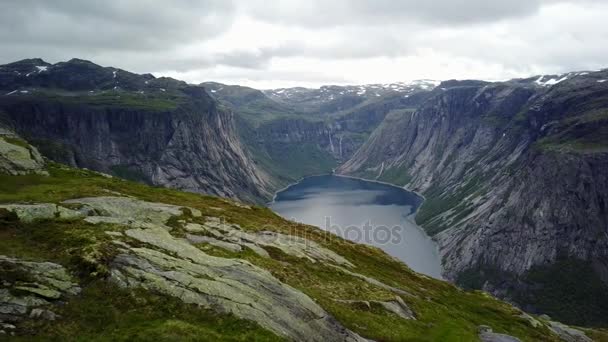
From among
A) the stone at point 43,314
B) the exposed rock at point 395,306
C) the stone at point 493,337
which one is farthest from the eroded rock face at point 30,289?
the stone at point 493,337

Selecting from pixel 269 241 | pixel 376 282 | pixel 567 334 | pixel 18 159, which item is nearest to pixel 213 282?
pixel 269 241

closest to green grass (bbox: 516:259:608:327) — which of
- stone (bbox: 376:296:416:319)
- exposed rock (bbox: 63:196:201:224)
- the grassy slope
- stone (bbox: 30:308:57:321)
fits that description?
the grassy slope

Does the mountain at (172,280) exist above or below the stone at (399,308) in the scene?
above

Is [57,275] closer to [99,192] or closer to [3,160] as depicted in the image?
[99,192]

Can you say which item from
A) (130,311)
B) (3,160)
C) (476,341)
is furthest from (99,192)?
(476,341)

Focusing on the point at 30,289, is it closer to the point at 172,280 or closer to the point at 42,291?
the point at 42,291

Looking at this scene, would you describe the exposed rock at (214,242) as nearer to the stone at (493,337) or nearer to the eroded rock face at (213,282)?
the eroded rock face at (213,282)
